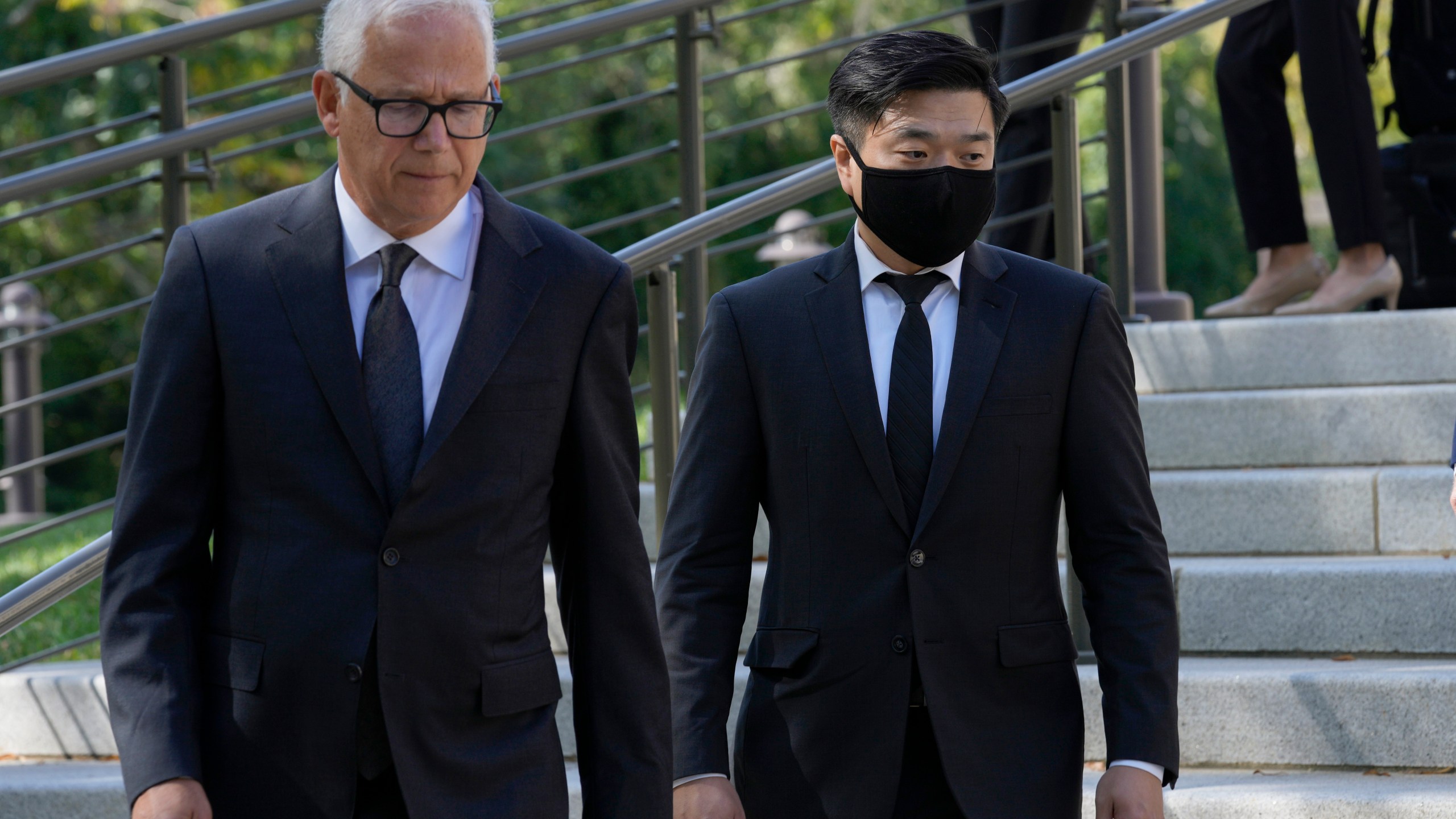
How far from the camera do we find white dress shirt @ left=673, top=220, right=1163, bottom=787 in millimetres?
2480

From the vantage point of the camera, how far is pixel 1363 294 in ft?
17.6

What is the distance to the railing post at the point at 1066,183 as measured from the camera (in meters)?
4.26

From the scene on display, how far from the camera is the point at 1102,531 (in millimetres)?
2436

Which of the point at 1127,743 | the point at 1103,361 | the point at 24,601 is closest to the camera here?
→ the point at 1127,743

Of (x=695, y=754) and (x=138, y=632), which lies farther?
(x=695, y=754)

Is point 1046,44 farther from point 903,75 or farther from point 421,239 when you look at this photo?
point 421,239

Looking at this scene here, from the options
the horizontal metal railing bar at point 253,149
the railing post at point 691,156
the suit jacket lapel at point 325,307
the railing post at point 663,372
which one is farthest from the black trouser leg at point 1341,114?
the suit jacket lapel at point 325,307

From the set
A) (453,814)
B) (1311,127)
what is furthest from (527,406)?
(1311,127)

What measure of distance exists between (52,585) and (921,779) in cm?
183

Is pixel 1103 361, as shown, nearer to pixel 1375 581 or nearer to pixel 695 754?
pixel 695 754

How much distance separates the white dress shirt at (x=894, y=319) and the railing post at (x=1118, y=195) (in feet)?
9.05

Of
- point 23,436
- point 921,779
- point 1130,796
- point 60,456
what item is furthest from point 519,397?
point 23,436

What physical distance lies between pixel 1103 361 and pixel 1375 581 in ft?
5.89

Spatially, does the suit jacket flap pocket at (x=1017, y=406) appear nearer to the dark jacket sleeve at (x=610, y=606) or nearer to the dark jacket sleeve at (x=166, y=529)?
the dark jacket sleeve at (x=610, y=606)
